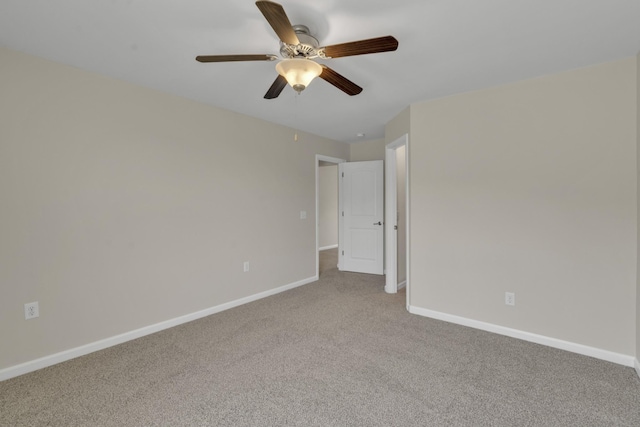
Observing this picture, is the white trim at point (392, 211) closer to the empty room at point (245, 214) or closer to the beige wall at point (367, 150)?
the empty room at point (245, 214)

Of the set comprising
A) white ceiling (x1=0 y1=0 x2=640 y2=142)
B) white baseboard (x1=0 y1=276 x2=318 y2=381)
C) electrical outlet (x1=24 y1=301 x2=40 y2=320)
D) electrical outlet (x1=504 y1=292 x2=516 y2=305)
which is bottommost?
white baseboard (x1=0 y1=276 x2=318 y2=381)

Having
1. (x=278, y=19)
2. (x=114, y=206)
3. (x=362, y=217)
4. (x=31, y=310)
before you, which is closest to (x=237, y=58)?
(x=278, y=19)

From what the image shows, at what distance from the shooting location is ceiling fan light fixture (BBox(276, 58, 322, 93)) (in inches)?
70.7

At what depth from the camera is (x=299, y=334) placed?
293cm

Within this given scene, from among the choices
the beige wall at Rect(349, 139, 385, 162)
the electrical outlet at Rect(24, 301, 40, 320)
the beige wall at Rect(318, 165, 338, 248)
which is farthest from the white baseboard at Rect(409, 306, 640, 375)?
the beige wall at Rect(318, 165, 338, 248)

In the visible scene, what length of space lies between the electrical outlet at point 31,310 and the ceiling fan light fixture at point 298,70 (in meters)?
2.56

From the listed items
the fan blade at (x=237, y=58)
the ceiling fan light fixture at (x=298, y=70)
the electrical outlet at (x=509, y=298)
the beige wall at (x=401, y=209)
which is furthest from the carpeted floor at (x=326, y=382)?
the fan blade at (x=237, y=58)

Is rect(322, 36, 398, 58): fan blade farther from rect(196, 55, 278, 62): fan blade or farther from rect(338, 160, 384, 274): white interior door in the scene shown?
rect(338, 160, 384, 274): white interior door

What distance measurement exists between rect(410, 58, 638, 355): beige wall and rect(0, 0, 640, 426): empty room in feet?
0.06

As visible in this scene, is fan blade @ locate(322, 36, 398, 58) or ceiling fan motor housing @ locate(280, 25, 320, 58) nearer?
fan blade @ locate(322, 36, 398, 58)

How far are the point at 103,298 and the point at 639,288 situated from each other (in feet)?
14.3

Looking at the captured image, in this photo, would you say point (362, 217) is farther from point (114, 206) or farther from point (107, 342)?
point (107, 342)

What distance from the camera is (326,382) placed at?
7.04 feet

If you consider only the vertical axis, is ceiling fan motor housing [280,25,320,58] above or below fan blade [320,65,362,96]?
above
